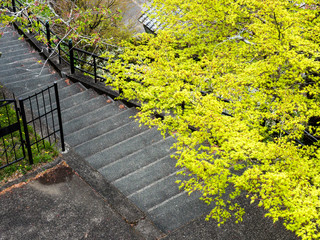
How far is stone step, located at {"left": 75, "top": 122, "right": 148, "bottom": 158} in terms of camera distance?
845 cm

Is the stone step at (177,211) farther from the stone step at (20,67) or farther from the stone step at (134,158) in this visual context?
the stone step at (20,67)

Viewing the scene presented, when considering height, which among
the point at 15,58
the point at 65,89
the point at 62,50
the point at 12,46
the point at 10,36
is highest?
the point at 62,50

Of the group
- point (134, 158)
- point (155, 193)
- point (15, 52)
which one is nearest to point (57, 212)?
point (155, 193)

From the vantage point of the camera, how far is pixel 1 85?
10695 millimetres

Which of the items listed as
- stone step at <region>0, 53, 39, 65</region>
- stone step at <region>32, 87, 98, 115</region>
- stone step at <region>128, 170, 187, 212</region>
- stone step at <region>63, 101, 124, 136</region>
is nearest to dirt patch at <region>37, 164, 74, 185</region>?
stone step at <region>128, 170, 187, 212</region>

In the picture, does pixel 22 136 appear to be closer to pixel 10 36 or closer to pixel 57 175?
pixel 57 175

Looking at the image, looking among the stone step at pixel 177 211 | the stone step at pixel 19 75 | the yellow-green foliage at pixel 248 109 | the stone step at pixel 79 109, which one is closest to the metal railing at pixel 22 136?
the stone step at pixel 79 109

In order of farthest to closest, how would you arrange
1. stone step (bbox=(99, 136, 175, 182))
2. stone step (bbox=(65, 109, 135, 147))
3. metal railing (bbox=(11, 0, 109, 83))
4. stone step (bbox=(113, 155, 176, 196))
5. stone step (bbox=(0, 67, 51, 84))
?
stone step (bbox=(0, 67, 51, 84)), metal railing (bbox=(11, 0, 109, 83)), stone step (bbox=(65, 109, 135, 147)), stone step (bbox=(99, 136, 175, 182)), stone step (bbox=(113, 155, 176, 196))

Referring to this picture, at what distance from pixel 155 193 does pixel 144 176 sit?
591 millimetres

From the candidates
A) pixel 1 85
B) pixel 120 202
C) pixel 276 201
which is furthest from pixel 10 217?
pixel 1 85

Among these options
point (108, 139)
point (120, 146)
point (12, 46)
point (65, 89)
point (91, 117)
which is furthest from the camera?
point (12, 46)

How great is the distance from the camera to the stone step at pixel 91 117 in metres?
9.43

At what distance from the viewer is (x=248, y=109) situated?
7.71 metres

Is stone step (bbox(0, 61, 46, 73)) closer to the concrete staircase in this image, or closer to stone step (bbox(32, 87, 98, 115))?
the concrete staircase
